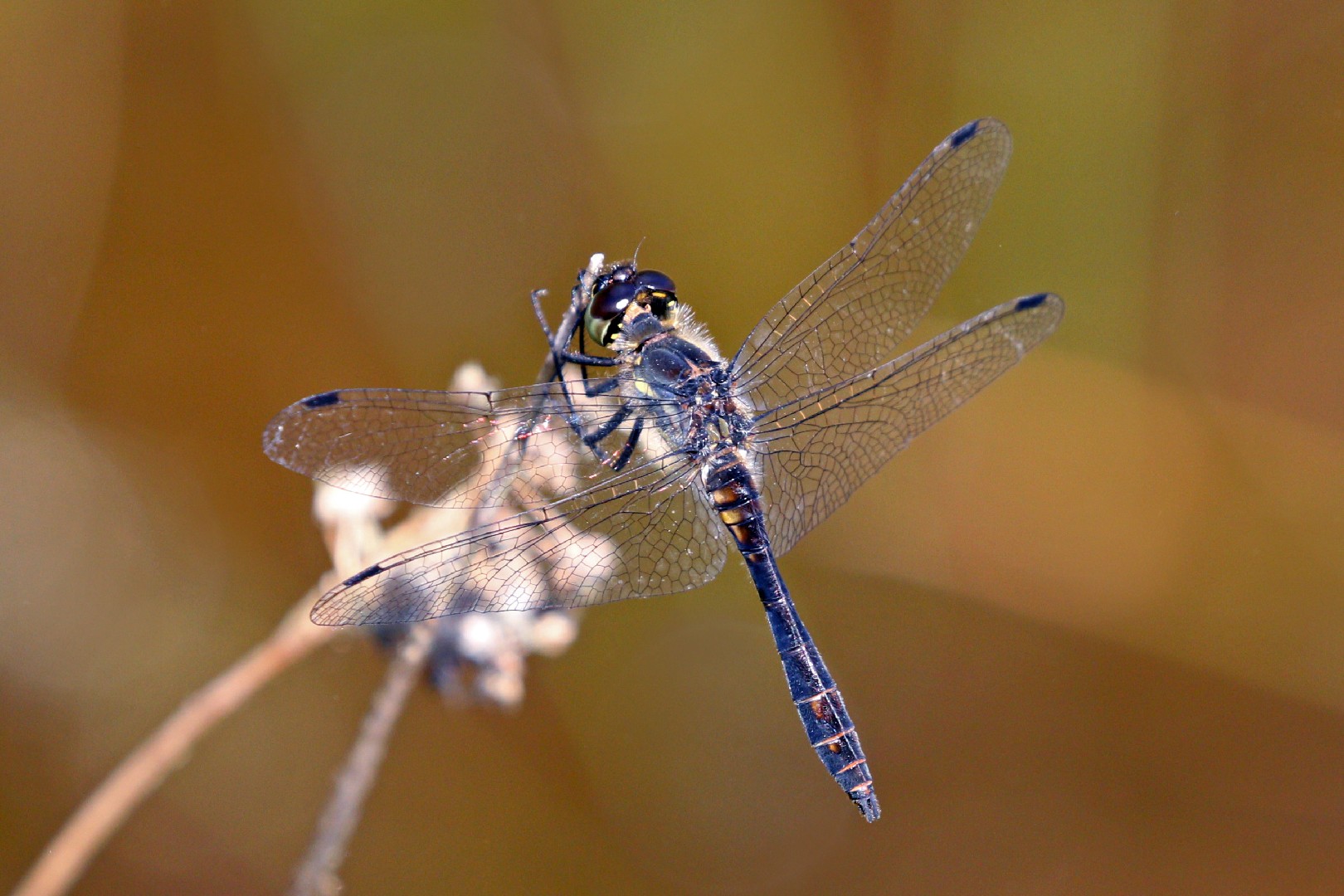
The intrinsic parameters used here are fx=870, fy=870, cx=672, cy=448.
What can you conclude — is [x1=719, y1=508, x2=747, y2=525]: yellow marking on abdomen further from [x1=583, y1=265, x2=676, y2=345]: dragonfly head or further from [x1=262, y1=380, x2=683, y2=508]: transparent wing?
[x1=583, y1=265, x2=676, y2=345]: dragonfly head

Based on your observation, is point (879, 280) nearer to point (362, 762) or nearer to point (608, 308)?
point (608, 308)

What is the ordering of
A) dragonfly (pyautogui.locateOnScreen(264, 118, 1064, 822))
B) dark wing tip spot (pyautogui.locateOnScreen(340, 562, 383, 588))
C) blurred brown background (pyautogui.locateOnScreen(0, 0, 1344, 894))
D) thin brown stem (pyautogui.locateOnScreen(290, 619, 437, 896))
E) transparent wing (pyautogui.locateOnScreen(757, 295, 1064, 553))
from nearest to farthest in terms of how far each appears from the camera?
dark wing tip spot (pyautogui.locateOnScreen(340, 562, 383, 588)) < thin brown stem (pyautogui.locateOnScreen(290, 619, 437, 896)) < dragonfly (pyautogui.locateOnScreen(264, 118, 1064, 822)) < transparent wing (pyautogui.locateOnScreen(757, 295, 1064, 553)) < blurred brown background (pyautogui.locateOnScreen(0, 0, 1344, 894))

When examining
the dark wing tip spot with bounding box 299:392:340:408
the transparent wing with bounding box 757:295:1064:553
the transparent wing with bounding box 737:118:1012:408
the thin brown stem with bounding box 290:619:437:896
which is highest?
the transparent wing with bounding box 737:118:1012:408

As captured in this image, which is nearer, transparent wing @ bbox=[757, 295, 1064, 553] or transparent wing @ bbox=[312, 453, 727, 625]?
transparent wing @ bbox=[312, 453, 727, 625]

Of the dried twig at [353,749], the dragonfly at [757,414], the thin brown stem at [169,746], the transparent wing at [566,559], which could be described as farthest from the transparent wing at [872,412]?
the thin brown stem at [169,746]

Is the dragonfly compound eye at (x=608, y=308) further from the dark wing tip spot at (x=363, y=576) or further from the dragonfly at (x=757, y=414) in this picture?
the dark wing tip spot at (x=363, y=576)

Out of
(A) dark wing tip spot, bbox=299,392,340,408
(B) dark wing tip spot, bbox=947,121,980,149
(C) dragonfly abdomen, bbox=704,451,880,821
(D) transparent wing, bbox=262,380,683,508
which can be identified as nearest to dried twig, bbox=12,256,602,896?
(D) transparent wing, bbox=262,380,683,508
